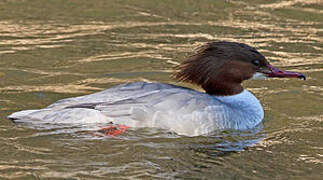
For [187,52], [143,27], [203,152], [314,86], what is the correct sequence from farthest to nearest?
[143,27] < [187,52] < [314,86] < [203,152]

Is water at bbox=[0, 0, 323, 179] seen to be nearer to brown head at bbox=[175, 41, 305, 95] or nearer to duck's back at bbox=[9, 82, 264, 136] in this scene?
duck's back at bbox=[9, 82, 264, 136]

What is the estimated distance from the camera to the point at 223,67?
Result: 7.50 meters

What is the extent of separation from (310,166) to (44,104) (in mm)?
3309

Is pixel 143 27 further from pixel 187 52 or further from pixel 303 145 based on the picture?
pixel 303 145

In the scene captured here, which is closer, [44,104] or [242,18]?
[44,104]

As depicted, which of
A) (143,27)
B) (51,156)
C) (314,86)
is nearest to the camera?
(51,156)

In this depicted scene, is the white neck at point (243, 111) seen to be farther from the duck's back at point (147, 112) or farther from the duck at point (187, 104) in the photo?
the duck's back at point (147, 112)

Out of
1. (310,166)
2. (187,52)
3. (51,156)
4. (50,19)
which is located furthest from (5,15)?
(310,166)

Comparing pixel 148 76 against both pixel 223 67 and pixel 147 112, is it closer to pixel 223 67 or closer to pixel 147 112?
pixel 223 67

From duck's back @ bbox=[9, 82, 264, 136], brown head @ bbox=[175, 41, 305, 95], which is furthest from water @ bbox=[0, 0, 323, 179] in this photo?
brown head @ bbox=[175, 41, 305, 95]

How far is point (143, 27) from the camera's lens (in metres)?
11.1

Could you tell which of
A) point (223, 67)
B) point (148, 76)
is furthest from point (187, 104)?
point (148, 76)

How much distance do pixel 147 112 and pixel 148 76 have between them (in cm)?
235

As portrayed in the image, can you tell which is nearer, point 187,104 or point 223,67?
point 187,104
